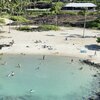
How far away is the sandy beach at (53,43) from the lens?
230 ft

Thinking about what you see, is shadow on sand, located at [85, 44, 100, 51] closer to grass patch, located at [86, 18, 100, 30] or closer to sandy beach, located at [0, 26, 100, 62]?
sandy beach, located at [0, 26, 100, 62]

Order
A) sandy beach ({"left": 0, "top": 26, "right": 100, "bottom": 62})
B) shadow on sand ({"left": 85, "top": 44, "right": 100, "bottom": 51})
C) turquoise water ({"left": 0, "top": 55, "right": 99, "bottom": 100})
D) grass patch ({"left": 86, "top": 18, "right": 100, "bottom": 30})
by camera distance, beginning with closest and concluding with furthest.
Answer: turquoise water ({"left": 0, "top": 55, "right": 99, "bottom": 100}) < sandy beach ({"left": 0, "top": 26, "right": 100, "bottom": 62}) < shadow on sand ({"left": 85, "top": 44, "right": 100, "bottom": 51}) < grass patch ({"left": 86, "top": 18, "right": 100, "bottom": 30})

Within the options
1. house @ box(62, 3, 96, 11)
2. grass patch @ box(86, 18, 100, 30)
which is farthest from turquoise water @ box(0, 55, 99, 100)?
house @ box(62, 3, 96, 11)

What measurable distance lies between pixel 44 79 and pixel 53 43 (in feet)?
82.2

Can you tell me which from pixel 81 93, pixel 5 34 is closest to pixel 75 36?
pixel 5 34

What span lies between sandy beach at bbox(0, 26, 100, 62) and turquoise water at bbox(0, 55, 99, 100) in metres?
3.60

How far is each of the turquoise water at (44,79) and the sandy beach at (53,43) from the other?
11.8 ft

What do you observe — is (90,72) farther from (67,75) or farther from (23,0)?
(23,0)

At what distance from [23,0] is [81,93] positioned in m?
90.1

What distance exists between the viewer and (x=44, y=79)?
54062mm

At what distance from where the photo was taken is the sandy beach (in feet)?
230

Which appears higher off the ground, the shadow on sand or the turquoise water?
the shadow on sand

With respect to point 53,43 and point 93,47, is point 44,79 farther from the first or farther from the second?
point 53,43

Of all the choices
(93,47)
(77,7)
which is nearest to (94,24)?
(93,47)
